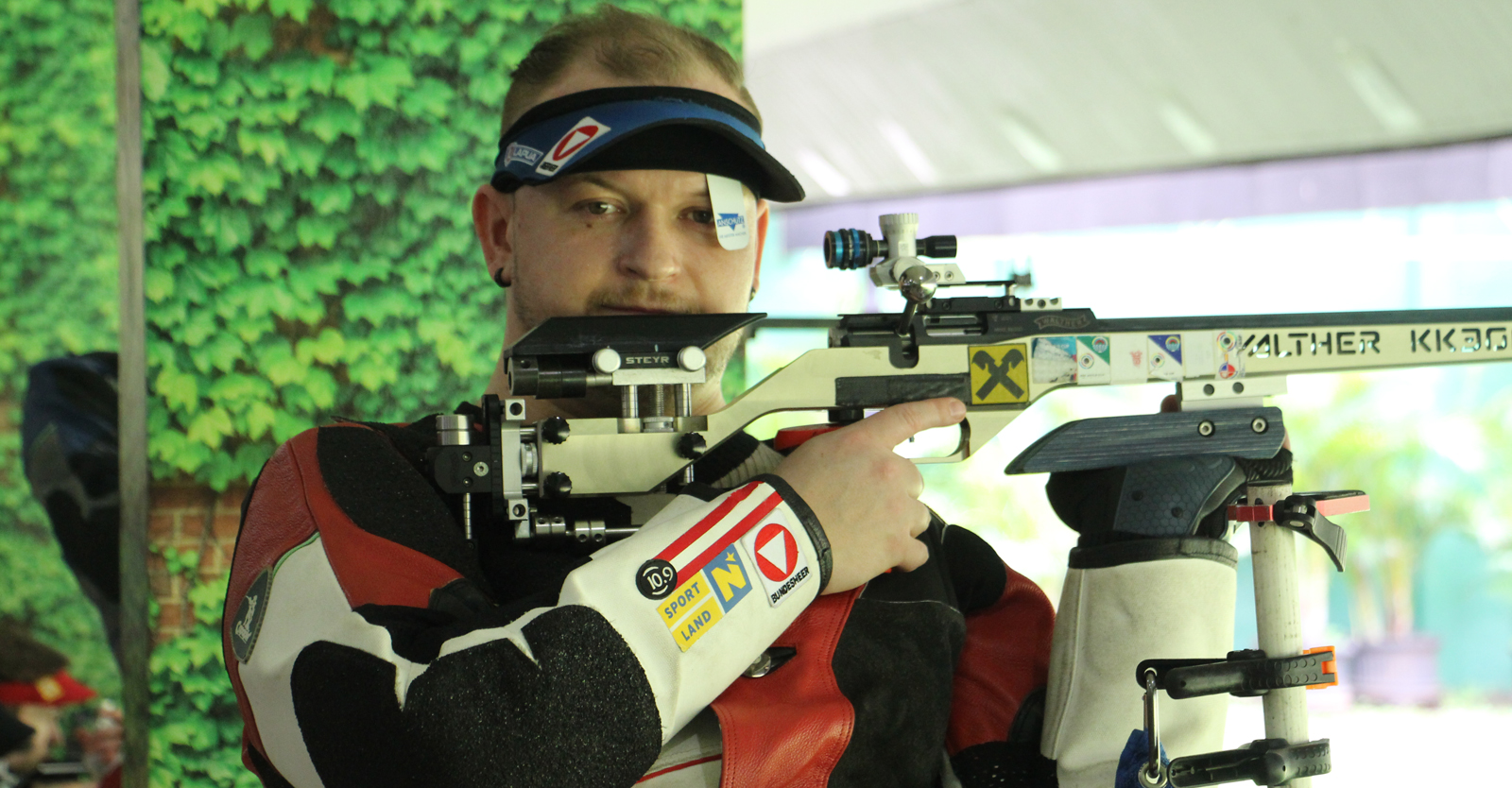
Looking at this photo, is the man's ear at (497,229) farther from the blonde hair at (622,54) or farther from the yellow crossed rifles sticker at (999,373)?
the yellow crossed rifles sticker at (999,373)

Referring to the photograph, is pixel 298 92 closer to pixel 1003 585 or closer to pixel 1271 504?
pixel 1003 585

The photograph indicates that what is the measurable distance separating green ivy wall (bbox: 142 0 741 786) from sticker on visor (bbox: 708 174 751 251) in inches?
43.0

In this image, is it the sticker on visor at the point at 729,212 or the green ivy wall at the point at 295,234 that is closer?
the sticker on visor at the point at 729,212

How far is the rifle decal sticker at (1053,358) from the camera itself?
135 cm

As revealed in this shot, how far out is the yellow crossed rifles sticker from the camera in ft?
4.39

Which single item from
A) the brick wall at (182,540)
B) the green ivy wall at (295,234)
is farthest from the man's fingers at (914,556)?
the brick wall at (182,540)

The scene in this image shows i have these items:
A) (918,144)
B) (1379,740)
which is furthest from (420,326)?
(1379,740)

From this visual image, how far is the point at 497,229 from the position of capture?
154cm

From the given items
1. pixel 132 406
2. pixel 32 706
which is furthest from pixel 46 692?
pixel 132 406

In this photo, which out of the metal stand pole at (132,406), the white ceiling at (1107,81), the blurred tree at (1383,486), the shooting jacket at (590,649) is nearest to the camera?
the shooting jacket at (590,649)

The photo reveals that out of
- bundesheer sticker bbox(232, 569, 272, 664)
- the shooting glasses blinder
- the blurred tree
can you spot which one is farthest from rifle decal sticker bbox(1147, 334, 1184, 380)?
the blurred tree

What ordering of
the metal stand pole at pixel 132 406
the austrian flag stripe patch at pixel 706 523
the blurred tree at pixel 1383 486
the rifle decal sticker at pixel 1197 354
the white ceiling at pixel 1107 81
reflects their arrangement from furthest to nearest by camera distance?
the blurred tree at pixel 1383 486 < the white ceiling at pixel 1107 81 < the metal stand pole at pixel 132 406 < the rifle decal sticker at pixel 1197 354 < the austrian flag stripe patch at pixel 706 523

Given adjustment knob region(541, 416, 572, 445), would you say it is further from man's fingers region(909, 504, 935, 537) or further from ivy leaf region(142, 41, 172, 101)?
ivy leaf region(142, 41, 172, 101)

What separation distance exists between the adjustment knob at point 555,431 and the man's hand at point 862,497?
0.23 metres
